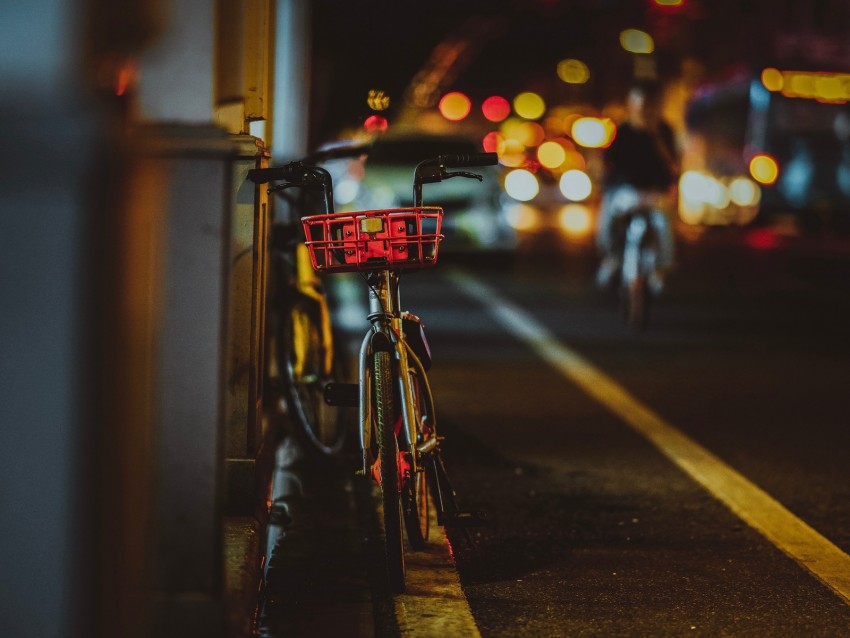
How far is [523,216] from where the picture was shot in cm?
4000

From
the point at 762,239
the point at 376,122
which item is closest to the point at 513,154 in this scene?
the point at 376,122

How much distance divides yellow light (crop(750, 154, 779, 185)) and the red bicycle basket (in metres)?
26.1

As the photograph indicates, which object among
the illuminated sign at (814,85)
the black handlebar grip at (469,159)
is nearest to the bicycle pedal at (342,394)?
the black handlebar grip at (469,159)

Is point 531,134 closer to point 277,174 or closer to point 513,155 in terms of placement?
point 513,155

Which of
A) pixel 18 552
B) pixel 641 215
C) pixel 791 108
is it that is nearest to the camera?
pixel 18 552

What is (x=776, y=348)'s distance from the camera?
1290 centimetres

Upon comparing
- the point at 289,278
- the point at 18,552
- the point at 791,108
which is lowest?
the point at 18,552

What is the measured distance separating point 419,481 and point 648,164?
8582 mm

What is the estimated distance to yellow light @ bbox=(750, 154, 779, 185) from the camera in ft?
99.3

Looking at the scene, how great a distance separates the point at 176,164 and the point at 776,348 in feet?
32.1

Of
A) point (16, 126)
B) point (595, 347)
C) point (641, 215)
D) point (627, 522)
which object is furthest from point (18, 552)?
point (641, 215)

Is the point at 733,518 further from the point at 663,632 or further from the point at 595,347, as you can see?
the point at 595,347

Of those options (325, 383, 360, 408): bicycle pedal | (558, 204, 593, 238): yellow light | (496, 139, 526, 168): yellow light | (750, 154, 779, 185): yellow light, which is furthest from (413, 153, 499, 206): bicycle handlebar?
(750, 154, 779, 185): yellow light

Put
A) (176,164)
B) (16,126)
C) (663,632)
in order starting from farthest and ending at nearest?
(663,632), (176,164), (16,126)
